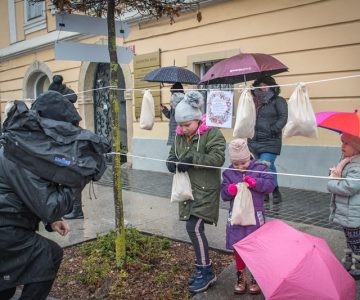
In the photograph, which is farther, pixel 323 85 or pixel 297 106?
pixel 323 85

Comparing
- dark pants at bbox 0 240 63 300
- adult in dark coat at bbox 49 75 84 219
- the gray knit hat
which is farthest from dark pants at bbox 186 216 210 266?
adult in dark coat at bbox 49 75 84 219

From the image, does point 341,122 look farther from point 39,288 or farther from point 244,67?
point 244,67

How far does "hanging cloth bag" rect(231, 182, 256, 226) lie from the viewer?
10.8ft

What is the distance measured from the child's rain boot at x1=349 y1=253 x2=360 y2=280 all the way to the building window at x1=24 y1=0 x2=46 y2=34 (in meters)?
11.9

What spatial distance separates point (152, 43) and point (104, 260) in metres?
6.79

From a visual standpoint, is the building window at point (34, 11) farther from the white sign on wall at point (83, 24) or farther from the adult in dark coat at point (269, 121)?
the white sign on wall at point (83, 24)

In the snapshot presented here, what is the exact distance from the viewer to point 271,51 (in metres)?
7.71

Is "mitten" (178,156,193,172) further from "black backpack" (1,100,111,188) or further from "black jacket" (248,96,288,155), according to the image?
"black jacket" (248,96,288,155)

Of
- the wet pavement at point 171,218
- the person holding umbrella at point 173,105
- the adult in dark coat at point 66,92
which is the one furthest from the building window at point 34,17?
the adult in dark coat at point 66,92

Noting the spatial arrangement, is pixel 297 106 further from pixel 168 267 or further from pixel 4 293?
pixel 4 293

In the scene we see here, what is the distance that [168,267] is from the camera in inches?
155

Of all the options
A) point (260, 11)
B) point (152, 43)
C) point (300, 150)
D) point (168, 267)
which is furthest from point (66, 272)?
point (152, 43)

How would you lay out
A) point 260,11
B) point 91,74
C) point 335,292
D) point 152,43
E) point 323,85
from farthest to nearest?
point 91,74, point 152,43, point 260,11, point 323,85, point 335,292

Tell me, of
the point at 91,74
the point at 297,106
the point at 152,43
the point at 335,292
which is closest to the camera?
the point at 335,292
